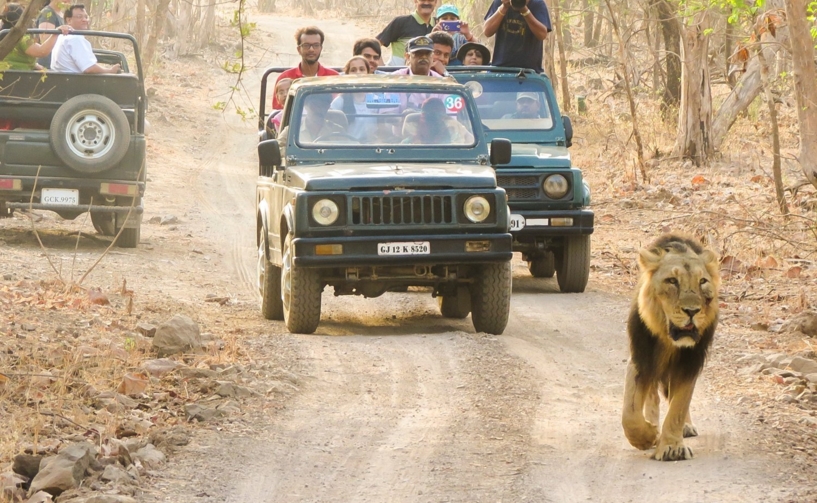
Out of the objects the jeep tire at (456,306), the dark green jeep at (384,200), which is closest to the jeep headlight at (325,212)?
the dark green jeep at (384,200)

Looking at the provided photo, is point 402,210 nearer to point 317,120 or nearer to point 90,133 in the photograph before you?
point 317,120

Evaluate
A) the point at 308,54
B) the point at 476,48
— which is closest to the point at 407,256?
the point at 308,54

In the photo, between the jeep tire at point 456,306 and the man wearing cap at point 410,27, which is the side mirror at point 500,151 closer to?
the jeep tire at point 456,306

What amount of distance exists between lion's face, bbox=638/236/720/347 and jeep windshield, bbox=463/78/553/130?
243 inches

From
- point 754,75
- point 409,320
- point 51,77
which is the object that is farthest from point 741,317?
point 754,75

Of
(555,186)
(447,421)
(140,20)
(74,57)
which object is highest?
(140,20)

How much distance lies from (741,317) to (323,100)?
373 centimetres

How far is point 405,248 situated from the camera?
8.11 meters

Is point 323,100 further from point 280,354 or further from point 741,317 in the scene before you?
point 741,317

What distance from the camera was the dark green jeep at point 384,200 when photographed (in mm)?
8109

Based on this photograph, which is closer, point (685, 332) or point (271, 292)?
point (685, 332)

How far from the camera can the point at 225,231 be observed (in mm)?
15352

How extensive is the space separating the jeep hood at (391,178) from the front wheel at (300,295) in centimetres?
46

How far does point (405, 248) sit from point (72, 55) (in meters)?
5.85
